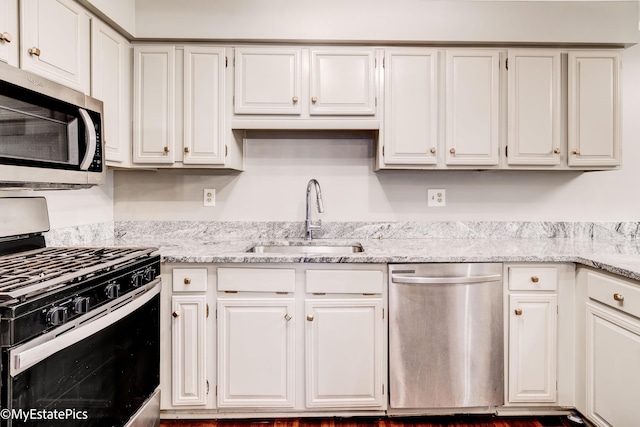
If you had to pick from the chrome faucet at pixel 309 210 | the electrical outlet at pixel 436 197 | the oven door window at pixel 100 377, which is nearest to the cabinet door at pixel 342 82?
the chrome faucet at pixel 309 210

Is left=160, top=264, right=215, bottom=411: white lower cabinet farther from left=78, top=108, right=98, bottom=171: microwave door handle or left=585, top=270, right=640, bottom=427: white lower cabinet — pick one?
left=585, top=270, right=640, bottom=427: white lower cabinet

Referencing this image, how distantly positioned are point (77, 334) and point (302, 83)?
5.40 ft

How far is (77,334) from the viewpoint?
3.82 feet

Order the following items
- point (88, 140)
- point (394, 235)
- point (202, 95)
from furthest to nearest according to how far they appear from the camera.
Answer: point (394, 235), point (202, 95), point (88, 140)

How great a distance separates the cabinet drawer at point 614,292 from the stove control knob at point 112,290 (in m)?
1.95

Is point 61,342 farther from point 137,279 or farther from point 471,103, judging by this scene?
point 471,103

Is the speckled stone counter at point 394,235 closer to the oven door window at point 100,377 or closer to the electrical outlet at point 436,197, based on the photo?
the electrical outlet at point 436,197

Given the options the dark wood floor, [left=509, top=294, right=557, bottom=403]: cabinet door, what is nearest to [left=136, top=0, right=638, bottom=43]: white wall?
[left=509, top=294, right=557, bottom=403]: cabinet door

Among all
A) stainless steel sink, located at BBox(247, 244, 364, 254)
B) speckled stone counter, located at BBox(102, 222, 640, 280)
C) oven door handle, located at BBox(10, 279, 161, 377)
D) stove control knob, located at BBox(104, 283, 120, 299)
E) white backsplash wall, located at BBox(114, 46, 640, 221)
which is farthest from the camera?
white backsplash wall, located at BBox(114, 46, 640, 221)

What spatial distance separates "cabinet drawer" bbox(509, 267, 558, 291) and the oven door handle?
5.58 feet

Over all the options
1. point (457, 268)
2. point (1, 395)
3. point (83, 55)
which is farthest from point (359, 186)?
point (1, 395)

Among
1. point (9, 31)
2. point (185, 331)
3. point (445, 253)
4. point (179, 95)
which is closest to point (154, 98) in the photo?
point (179, 95)

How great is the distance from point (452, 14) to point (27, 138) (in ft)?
6.96

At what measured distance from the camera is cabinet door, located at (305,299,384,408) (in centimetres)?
192
